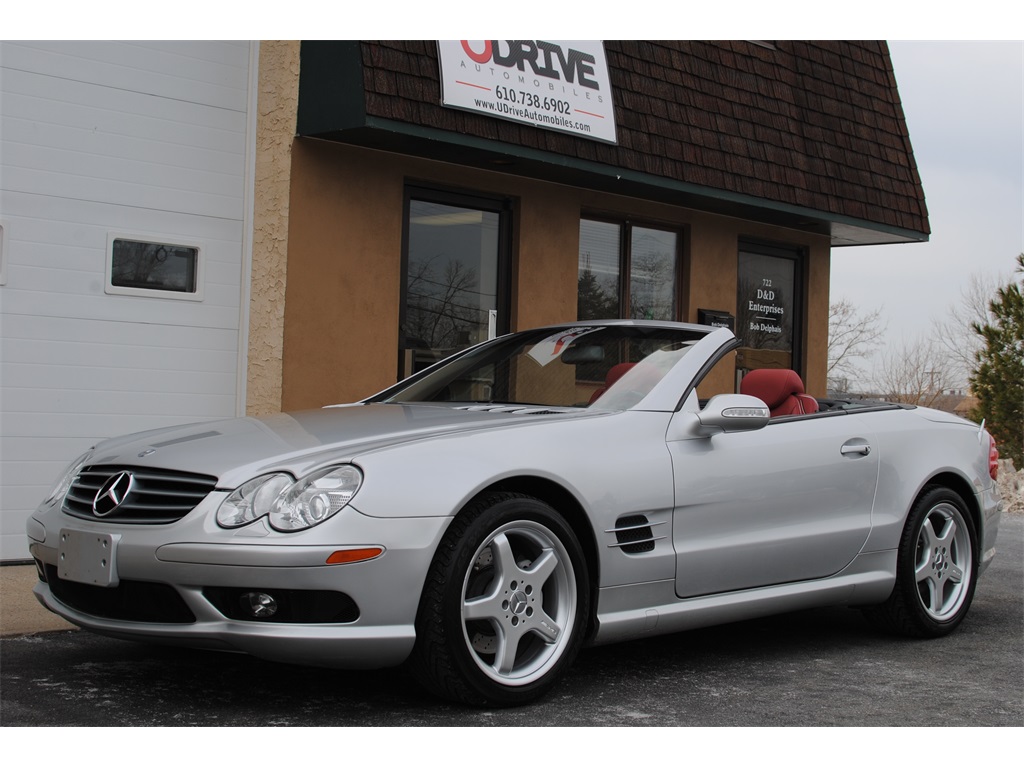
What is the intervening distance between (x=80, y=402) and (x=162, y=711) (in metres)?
4.18

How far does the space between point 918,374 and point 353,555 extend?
3357 cm

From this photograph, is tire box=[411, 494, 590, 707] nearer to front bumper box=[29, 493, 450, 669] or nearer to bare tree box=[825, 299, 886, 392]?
front bumper box=[29, 493, 450, 669]

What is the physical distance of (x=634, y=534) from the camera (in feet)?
15.0

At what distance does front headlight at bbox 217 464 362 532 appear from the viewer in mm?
3814

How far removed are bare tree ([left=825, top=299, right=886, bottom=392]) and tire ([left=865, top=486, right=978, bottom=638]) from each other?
31.0 meters

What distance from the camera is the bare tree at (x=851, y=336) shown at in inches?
1437

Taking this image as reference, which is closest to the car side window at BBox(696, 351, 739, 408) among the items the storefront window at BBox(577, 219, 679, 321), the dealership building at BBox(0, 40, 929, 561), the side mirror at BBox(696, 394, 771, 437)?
the storefront window at BBox(577, 219, 679, 321)

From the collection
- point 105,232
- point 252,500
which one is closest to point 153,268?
point 105,232

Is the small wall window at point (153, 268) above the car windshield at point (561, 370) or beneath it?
above

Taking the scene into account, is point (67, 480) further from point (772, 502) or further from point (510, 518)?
point (772, 502)

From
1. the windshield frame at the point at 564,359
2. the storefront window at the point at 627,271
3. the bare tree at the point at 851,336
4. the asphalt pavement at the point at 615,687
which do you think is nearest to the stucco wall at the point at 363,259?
the storefront window at the point at 627,271

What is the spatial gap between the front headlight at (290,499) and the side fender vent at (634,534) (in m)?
1.11

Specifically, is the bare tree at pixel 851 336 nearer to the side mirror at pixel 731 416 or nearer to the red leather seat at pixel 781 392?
the red leather seat at pixel 781 392

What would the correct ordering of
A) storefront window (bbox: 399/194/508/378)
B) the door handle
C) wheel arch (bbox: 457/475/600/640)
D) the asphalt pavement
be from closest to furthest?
the asphalt pavement < wheel arch (bbox: 457/475/600/640) < the door handle < storefront window (bbox: 399/194/508/378)
